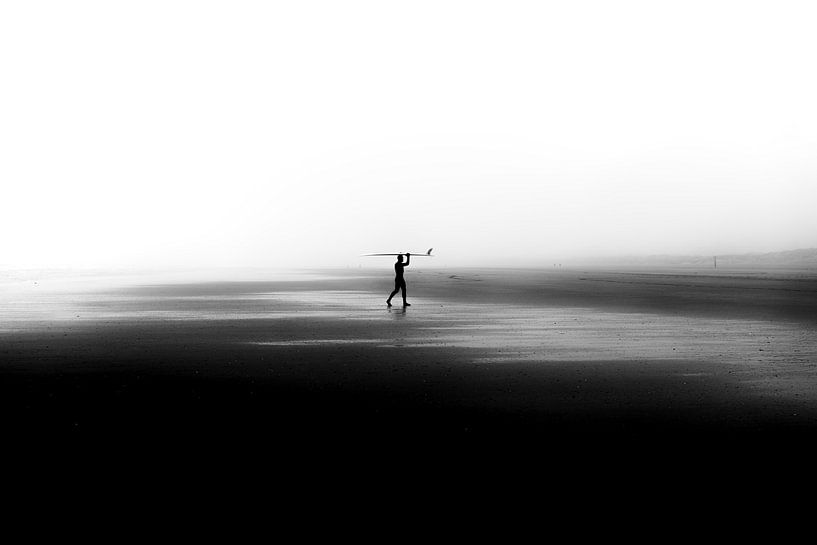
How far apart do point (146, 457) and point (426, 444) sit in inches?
100

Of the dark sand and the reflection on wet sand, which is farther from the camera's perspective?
the reflection on wet sand

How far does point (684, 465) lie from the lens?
6.17 meters

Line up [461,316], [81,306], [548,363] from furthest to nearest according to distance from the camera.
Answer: [81,306] → [461,316] → [548,363]

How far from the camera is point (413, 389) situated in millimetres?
9875

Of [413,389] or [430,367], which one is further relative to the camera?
[430,367]

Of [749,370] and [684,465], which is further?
[749,370]

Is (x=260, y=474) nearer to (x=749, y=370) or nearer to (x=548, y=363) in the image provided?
(x=548, y=363)

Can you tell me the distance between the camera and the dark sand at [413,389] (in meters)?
6.93

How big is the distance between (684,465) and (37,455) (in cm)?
566

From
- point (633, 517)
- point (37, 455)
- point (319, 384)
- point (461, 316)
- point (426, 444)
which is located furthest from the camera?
point (461, 316)

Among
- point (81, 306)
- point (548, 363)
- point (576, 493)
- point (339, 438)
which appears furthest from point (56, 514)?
point (81, 306)

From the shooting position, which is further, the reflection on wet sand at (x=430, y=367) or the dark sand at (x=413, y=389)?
the reflection on wet sand at (x=430, y=367)

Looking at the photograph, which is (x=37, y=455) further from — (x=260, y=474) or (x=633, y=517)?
(x=633, y=517)

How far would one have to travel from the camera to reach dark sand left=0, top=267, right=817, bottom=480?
693 centimetres
